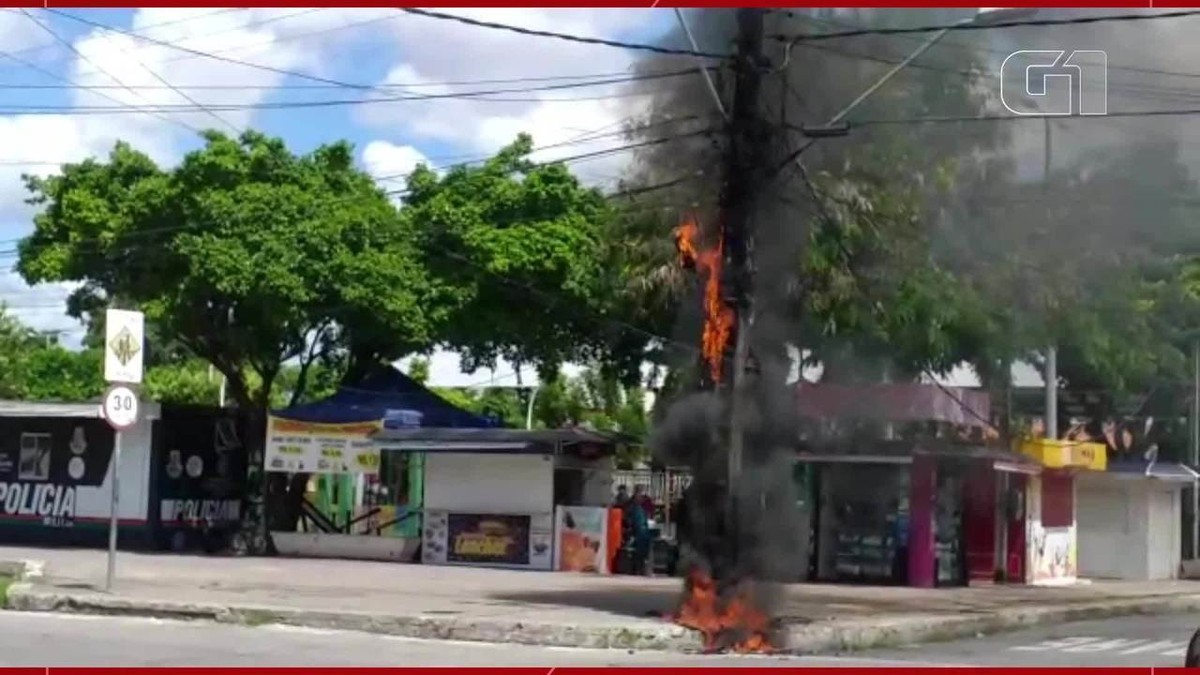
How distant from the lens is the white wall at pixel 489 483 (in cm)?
2953

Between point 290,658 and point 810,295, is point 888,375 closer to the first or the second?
point 810,295

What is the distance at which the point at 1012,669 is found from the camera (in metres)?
15.3

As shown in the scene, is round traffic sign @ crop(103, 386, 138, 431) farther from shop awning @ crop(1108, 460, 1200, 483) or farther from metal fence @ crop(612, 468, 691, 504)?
shop awning @ crop(1108, 460, 1200, 483)

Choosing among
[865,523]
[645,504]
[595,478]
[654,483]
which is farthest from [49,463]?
[865,523]

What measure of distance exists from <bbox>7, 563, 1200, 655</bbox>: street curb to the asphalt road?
339 millimetres

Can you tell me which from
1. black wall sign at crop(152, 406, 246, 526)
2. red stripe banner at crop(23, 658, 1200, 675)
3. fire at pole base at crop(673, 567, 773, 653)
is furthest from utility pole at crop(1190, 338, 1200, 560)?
red stripe banner at crop(23, 658, 1200, 675)

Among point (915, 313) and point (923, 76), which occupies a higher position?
point (923, 76)

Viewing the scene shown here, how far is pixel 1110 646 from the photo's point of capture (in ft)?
61.6

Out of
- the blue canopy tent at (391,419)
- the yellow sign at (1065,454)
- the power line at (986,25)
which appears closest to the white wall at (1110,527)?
the yellow sign at (1065,454)

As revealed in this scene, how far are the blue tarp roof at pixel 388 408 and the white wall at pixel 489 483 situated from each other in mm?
1109

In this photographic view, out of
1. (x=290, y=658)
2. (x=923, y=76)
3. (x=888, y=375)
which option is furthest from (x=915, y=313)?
(x=290, y=658)

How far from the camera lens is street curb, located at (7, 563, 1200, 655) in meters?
17.1

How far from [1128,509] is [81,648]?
26.1 meters

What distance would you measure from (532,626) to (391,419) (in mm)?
13888
